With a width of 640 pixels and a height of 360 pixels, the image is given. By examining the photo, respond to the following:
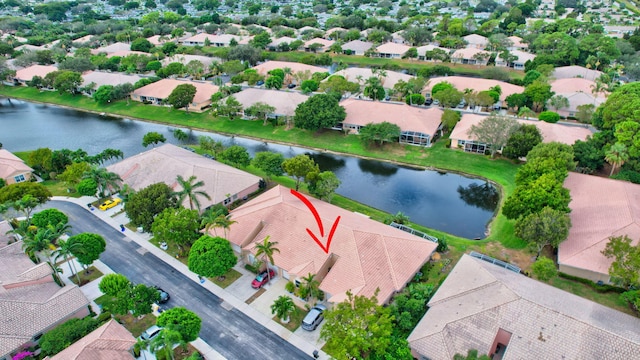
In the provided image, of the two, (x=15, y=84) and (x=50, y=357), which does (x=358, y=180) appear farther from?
(x=15, y=84)

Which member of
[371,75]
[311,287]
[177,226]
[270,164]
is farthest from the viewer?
[371,75]

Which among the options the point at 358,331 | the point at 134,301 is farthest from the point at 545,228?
the point at 134,301

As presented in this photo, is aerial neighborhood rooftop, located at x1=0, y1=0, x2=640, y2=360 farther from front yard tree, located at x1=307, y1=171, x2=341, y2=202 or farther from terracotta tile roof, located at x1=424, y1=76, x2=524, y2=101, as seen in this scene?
terracotta tile roof, located at x1=424, y1=76, x2=524, y2=101

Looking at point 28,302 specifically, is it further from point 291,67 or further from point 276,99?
point 291,67

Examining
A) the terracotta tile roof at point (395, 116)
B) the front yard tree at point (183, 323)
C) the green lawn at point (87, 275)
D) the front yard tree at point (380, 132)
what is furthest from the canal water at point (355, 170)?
the green lawn at point (87, 275)

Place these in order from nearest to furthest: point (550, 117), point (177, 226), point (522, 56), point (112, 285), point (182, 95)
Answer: point (112, 285) < point (177, 226) < point (550, 117) < point (182, 95) < point (522, 56)

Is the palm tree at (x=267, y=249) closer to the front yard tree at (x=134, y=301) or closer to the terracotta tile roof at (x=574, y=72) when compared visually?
the front yard tree at (x=134, y=301)
